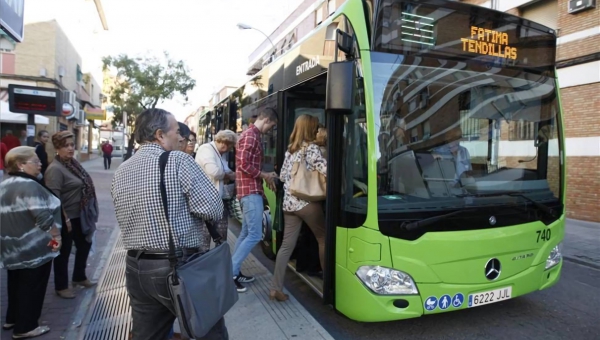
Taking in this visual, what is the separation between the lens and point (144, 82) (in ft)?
96.3

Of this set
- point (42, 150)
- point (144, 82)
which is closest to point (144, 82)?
point (144, 82)

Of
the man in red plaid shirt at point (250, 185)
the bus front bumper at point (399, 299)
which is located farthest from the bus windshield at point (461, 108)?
the man in red plaid shirt at point (250, 185)

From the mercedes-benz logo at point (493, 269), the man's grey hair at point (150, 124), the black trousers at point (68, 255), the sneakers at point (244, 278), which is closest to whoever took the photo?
the man's grey hair at point (150, 124)

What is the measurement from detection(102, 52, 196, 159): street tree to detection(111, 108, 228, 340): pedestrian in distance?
2889cm

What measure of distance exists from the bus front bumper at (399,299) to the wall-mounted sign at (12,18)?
2.77 metres

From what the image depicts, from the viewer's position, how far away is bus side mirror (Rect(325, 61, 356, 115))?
10.0ft

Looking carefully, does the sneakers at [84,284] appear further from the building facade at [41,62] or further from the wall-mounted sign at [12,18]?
the building facade at [41,62]

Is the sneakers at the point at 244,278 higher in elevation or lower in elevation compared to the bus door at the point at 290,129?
lower

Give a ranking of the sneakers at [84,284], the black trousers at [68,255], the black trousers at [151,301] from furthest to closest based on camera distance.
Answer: the sneakers at [84,284] < the black trousers at [68,255] < the black trousers at [151,301]

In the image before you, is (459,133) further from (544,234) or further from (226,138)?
(226,138)

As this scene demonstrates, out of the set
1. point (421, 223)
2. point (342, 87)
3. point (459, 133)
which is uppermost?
point (342, 87)

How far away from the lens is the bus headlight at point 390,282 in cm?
307

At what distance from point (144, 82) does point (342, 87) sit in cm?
2930

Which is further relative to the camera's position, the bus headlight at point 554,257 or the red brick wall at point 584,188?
the red brick wall at point 584,188
